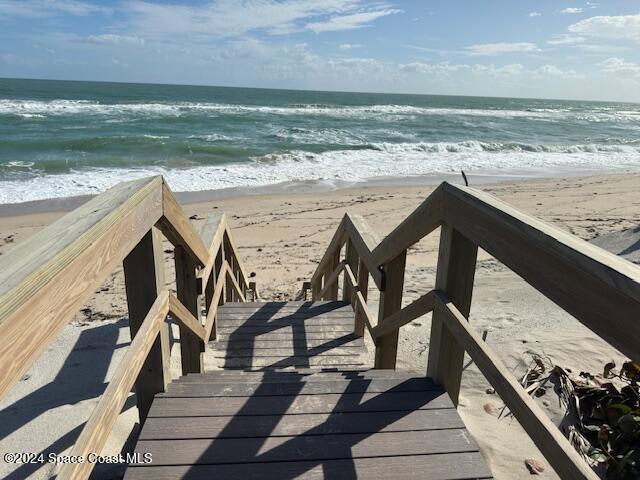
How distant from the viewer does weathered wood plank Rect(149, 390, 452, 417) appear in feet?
6.57

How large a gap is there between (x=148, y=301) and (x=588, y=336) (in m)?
3.49

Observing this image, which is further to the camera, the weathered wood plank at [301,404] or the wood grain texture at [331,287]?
the wood grain texture at [331,287]

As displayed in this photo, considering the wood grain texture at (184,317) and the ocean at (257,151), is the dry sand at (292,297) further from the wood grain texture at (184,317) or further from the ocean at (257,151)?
the ocean at (257,151)

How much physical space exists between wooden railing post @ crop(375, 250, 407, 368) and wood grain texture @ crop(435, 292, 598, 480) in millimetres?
745

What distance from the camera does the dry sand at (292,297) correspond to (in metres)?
2.92

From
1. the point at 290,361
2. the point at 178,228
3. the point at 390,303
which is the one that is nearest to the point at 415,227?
the point at 390,303

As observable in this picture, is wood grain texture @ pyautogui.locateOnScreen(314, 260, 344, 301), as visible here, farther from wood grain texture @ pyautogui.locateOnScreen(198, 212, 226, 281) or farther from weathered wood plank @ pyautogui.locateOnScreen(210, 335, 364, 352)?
wood grain texture @ pyautogui.locateOnScreen(198, 212, 226, 281)

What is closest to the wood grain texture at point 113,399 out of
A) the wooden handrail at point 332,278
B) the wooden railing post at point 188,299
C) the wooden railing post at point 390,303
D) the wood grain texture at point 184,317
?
the wood grain texture at point 184,317

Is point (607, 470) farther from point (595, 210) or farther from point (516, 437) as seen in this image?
point (595, 210)

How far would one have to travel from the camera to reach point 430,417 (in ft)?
6.57

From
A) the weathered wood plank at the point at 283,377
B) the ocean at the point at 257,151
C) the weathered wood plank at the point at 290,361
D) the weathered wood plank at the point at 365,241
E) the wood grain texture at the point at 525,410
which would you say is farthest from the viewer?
the ocean at the point at 257,151

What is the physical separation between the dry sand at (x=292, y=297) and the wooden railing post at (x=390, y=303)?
0.60 meters

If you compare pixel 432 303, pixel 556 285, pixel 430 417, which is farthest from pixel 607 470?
pixel 556 285

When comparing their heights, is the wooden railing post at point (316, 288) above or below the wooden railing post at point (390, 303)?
below
